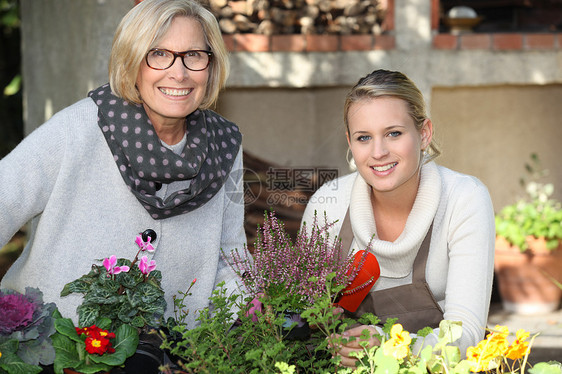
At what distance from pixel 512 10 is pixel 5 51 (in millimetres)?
6634

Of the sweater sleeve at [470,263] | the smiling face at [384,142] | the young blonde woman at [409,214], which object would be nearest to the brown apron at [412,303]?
the young blonde woman at [409,214]

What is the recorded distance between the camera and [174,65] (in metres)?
2.12

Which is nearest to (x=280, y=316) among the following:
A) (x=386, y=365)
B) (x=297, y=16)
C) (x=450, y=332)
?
(x=386, y=365)

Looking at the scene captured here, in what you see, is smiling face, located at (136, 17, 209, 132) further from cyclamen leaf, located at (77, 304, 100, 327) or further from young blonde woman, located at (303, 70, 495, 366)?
cyclamen leaf, located at (77, 304, 100, 327)

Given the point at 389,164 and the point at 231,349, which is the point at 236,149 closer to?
the point at 389,164

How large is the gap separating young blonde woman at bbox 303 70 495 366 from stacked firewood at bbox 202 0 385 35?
2701 mm

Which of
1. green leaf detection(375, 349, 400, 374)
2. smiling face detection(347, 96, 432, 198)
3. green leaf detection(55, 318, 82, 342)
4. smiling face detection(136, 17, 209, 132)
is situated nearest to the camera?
green leaf detection(375, 349, 400, 374)

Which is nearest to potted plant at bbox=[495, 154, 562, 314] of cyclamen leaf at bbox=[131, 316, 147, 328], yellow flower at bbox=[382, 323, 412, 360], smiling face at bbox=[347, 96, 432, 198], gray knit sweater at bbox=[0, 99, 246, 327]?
smiling face at bbox=[347, 96, 432, 198]

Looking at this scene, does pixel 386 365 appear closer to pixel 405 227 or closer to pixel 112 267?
pixel 112 267

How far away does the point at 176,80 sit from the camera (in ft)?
6.97

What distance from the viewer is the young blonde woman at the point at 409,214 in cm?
218

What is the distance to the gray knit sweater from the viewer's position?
203 centimetres

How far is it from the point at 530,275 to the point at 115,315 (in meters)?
4.09

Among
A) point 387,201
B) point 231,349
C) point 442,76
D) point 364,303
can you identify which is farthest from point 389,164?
point 442,76
